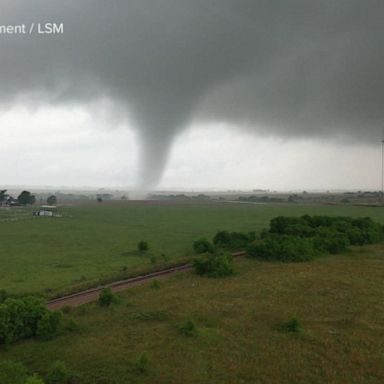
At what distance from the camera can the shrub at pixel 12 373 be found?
11.9 metres

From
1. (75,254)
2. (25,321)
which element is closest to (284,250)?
(75,254)

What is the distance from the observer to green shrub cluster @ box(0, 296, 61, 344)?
15.9 meters

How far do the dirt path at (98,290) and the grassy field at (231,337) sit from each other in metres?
1.50

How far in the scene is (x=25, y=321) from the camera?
645 inches

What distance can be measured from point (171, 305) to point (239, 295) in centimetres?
407

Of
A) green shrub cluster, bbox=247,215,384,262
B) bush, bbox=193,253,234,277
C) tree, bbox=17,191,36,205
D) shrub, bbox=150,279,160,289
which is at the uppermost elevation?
tree, bbox=17,191,36,205

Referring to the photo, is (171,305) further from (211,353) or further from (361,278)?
(361,278)

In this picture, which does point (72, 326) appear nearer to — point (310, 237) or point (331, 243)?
point (331, 243)

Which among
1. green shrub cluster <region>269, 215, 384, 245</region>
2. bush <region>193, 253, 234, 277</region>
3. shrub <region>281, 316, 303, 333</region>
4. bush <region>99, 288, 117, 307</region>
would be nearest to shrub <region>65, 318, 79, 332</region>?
bush <region>99, 288, 117, 307</region>

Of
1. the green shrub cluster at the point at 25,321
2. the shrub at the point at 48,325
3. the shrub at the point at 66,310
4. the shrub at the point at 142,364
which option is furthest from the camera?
the shrub at the point at 66,310

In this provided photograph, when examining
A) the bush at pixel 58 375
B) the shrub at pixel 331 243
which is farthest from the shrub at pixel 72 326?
the shrub at pixel 331 243

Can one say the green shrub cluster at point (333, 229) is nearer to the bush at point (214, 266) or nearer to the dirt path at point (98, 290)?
the bush at point (214, 266)

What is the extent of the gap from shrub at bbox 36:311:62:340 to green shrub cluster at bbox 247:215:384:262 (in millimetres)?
19572

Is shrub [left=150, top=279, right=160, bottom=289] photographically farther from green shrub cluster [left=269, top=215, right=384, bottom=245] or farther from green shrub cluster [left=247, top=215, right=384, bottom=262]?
green shrub cluster [left=269, top=215, right=384, bottom=245]
